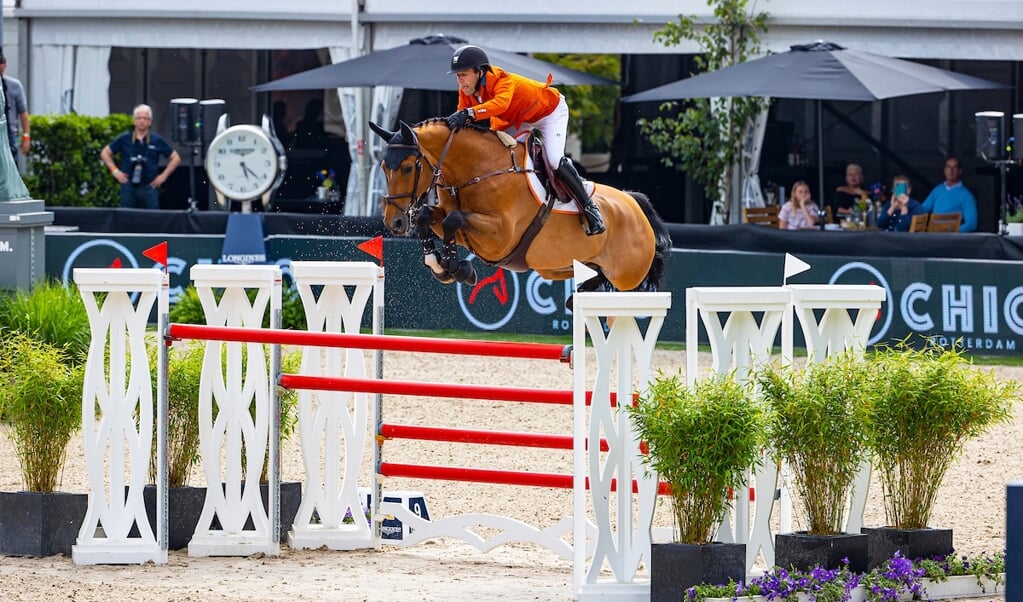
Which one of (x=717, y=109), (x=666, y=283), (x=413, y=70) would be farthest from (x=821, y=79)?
(x=413, y=70)

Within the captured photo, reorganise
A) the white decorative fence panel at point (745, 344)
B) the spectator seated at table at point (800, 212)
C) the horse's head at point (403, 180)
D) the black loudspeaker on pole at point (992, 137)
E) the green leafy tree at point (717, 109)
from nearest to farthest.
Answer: the white decorative fence panel at point (745, 344) < the horse's head at point (403, 180) < the black loudspeaker on pole at point (992, 137) < the spectator seated at table at point (800, 212) < the green leafy tree at point (717, 109)

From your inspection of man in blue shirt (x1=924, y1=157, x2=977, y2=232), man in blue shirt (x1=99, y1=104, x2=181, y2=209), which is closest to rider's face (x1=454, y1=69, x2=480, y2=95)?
man in blue shirt (x1=924, y1=157, x2=977, y2=232)

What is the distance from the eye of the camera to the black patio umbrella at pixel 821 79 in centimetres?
1379

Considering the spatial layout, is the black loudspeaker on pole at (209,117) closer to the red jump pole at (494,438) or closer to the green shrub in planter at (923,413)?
the red jump pole at (494,438)

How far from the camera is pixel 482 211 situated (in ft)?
26.2

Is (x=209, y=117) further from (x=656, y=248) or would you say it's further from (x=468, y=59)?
(x=468, y=59)

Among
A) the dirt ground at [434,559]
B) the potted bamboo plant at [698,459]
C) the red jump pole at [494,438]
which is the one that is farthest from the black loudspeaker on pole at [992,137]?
the potted bamboo plant at [698,459]

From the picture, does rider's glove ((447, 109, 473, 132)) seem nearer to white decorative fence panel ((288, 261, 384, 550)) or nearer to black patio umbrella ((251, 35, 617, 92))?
white decorative fence panel ((288, 261, 384, 550))

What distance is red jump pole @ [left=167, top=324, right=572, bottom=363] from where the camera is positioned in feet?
19.3

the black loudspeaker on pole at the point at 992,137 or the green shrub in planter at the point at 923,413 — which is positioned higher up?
the black loudspeaker on pole at the point at 992,137

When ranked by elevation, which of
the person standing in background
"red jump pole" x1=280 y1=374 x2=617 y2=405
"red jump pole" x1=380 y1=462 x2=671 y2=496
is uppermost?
the person standing in background

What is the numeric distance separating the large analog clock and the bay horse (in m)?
5.16

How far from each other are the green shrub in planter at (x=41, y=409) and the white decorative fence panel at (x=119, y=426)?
0.12m

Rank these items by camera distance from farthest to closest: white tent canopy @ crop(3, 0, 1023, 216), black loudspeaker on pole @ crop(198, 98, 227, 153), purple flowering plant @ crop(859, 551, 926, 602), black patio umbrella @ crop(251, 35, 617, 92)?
1. white tent canopy @ crop(3, 0, 1023, 216)
2. black loudspeaker on pole @ crop(198, 98, 227, 153)
3. black patio umbrella @ crop(251, 35, 617, 92)
4. purple flowering plant @ crop(859, 551, 926, 602)
